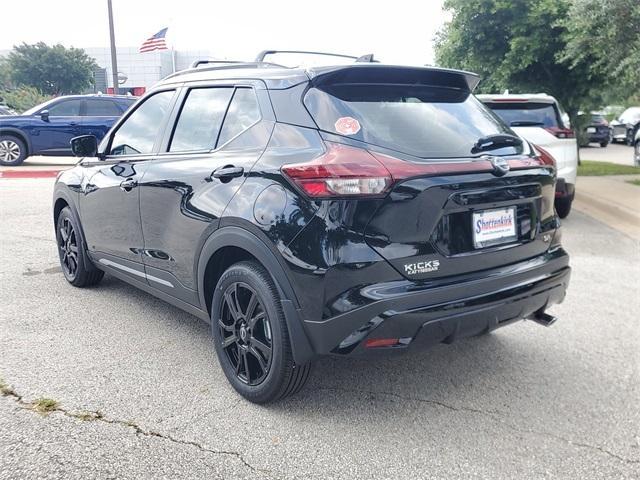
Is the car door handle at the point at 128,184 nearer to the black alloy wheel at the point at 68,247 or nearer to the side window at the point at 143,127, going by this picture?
the side window at the point at 143,127

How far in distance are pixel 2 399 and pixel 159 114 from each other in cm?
204

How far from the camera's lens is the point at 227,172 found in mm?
3158

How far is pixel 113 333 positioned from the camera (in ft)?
13.8

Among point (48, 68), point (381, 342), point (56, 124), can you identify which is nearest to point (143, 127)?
point (381, 342)

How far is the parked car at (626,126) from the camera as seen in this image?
1091 inches

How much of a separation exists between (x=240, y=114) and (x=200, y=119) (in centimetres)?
45

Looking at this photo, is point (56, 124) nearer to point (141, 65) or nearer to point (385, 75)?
point (385, 75)

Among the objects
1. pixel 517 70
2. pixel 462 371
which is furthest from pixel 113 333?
pixel 517 70

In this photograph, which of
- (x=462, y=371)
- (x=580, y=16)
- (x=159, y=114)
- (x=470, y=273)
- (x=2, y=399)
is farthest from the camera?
(x=580, y=16)

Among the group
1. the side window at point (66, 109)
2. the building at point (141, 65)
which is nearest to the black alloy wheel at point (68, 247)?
the side window at point (66, 109)

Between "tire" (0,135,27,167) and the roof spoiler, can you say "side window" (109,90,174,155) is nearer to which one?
the roof spoiler

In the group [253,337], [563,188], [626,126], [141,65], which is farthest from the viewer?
[141,65]

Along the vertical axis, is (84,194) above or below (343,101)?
below

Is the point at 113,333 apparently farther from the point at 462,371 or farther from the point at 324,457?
the point at 462,371
